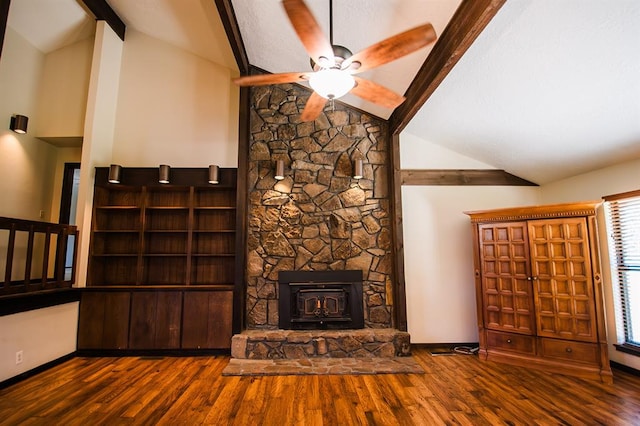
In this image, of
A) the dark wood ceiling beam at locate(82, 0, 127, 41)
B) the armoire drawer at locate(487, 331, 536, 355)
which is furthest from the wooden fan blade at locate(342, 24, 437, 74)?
the dark wood ceiling beam at locate(82, 0, 127, 41)

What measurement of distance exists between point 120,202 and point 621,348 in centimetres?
651

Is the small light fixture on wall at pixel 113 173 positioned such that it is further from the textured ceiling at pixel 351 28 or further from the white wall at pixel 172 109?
the textured ceiling at pixel 351 28

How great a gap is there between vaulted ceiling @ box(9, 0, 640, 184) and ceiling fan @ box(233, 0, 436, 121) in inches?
Answer: 32.3

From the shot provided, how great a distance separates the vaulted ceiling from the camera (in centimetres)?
223

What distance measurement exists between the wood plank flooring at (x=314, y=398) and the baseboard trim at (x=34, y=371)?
2.5 inches

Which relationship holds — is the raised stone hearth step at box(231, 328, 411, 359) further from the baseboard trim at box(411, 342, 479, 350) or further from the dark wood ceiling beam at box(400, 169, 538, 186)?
the dark wood ceiling beam at box(400, 169, 538, 186)

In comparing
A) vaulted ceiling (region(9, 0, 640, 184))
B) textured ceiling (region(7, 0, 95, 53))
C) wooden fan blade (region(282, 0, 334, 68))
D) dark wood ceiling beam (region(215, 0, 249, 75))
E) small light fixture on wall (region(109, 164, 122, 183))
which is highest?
textured ceiling (region(7, 0, 95, 53))

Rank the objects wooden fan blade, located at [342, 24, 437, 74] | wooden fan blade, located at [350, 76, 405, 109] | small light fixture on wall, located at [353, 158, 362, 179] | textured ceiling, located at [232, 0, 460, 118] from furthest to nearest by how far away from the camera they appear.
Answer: small light fixture on wall, located at [353, 158, 362, 179] < textured ceiling, located at [232, 0, 460, 118] < wooden fan blade, located at [350, 76, 405, 109] < wooden fan blade, located at [342, 24, 437, 74]

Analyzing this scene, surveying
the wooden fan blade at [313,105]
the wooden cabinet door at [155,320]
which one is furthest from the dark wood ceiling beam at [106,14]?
the wooden cabinet door at [155,320]

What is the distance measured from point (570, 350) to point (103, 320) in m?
5.47

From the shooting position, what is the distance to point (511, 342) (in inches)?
141

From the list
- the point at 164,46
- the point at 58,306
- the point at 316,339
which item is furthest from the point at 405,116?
the point at 58,306

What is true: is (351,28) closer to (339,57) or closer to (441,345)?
(339,57)

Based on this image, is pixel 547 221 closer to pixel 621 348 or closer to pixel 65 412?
pixel 621 348
